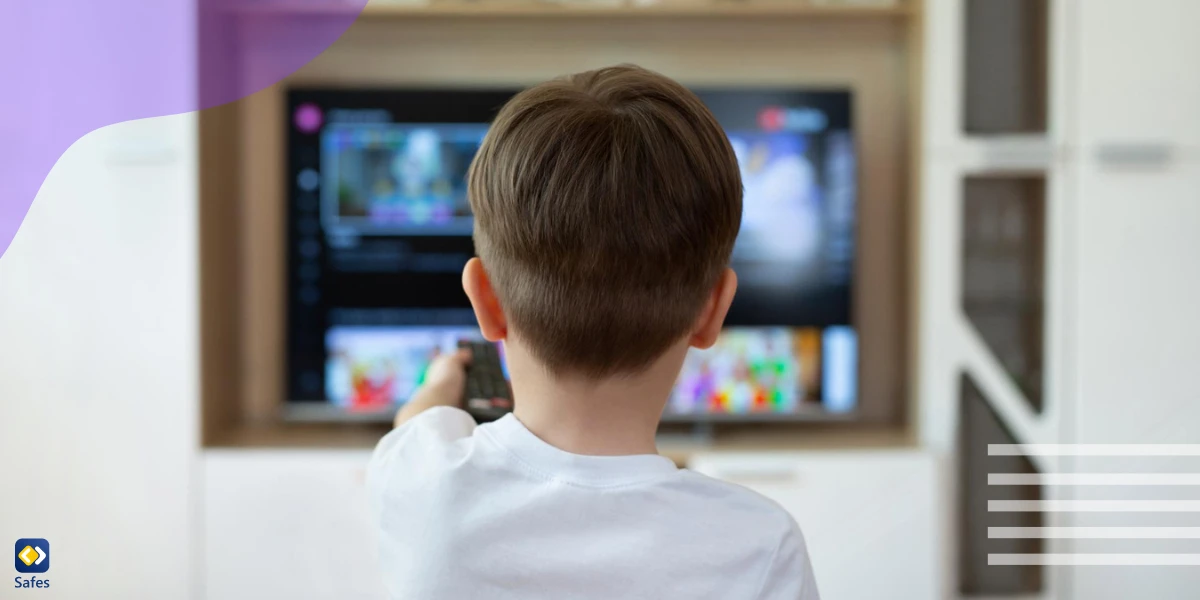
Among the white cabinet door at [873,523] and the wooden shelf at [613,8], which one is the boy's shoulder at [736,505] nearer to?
the white cabinet door at [873,523]

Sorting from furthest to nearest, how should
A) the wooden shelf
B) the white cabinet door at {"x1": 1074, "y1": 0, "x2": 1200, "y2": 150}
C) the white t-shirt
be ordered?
the wooden shelf < the white cabinet door at {"x1": 1074, "y1": 0, "x2": 1200, "y2": 150} < the white t-shirt

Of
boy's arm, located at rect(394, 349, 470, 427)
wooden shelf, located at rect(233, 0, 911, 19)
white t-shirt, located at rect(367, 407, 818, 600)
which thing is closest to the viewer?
white t-shirt, located at rect(367, 407, 818, 600)

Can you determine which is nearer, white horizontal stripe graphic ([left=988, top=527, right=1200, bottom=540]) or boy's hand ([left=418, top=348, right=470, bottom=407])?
boy's hand ([left=418, top=348, right=470, bottom=407])

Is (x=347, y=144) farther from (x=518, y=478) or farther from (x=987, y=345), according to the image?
(x=518, y=478)

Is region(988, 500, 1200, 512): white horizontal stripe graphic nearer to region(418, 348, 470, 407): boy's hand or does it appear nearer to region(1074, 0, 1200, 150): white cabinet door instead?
region(1074, 0, 1200, 150): white cabinet door

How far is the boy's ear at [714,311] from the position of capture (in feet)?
2.15

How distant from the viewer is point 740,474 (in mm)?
2053

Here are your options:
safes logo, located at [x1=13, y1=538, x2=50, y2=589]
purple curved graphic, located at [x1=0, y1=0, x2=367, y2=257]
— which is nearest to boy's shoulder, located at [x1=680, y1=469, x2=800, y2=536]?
purple curved graphic, located at [x1=0, y1=0, x2=367, y2=257]

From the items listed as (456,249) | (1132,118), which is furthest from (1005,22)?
(456,249)

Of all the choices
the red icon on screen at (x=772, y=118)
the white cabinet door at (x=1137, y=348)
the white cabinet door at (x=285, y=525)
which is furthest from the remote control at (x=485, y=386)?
the white cabinet door at (x=1137, y=348)

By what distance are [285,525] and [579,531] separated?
5.34 ft

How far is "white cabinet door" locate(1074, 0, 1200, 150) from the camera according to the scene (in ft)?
6.61

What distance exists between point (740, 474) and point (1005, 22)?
1.15 m

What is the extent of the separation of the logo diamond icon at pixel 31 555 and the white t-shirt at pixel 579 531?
919mm
